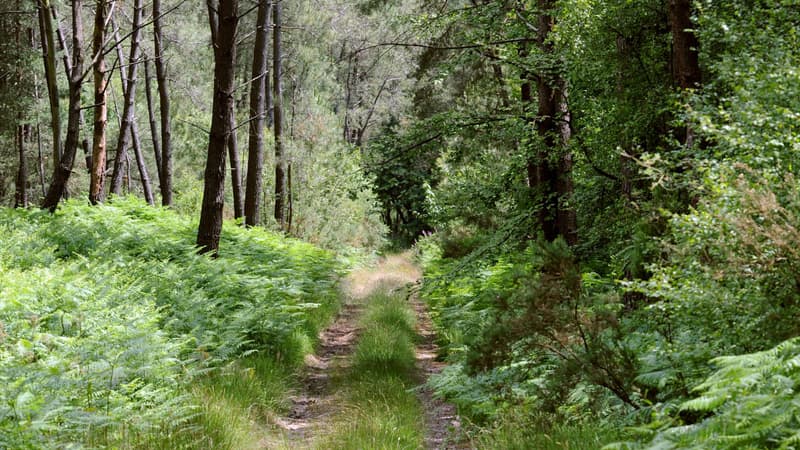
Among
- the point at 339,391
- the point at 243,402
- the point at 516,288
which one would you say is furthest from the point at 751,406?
the point at 339,391

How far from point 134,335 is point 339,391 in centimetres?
299

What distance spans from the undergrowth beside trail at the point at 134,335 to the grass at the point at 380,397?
0.86m

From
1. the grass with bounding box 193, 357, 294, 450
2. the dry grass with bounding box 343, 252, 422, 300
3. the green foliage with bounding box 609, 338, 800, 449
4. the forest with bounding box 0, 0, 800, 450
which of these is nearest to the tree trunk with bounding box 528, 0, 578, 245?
the forest with bounding box 0, 0, 800, 450

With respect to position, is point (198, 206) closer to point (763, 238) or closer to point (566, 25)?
point (566, 25)

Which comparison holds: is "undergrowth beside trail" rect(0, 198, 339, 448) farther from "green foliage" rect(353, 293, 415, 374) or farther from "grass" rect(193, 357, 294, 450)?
"green foliage" rect(353, 293, 415, 374)

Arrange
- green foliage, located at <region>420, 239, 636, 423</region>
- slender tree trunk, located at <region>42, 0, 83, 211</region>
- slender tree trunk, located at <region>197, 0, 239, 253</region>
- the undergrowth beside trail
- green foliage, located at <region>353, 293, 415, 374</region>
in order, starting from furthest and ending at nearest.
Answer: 1. slender tree trunk, located at <region>42, 0, 83, 211</region>
2. slender tree trunk, located at <region>197, 0, 239, 253</region>
3. green foliage, located at <region>353, 293, 415, 374</region>
4. the undergrowth beside trail
5. green foliage, located at <region>420, 239, 636, 423</region>

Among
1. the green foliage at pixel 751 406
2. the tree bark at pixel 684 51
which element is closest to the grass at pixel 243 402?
the green foliage at pixel 751 406

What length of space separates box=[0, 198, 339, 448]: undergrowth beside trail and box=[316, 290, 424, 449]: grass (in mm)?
863

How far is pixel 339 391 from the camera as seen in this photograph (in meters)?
8.24

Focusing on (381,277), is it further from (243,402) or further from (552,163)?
(243,402)

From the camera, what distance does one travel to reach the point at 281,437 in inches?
254

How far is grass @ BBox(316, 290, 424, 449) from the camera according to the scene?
6160mm

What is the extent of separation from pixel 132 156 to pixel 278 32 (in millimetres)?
26273

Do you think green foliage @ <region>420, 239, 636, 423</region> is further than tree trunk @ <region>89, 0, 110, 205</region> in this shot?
No
